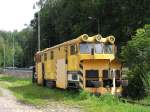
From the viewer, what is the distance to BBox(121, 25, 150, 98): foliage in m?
28.2

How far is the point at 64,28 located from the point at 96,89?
4601 centimetres

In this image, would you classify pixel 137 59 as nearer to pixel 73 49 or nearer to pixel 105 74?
pixel 105 74

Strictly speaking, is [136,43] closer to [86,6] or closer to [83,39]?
[83,39]

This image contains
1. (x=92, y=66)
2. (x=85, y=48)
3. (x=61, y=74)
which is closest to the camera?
(x=92, y=66)

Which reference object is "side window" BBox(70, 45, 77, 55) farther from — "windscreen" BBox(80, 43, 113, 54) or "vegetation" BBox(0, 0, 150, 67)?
"vegetation" BBox(0, 0, 150, 67)

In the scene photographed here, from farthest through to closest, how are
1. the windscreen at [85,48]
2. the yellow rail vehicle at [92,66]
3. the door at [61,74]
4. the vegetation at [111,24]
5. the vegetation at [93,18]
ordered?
the vegetation at [93,18]
the door at [61,74]
the vegetation at [111,24]
the windscreen at [85,48]
the yellow rail vehicle at [92,66]

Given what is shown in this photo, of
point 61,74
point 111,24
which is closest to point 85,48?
point 61,74

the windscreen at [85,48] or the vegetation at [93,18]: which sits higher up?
the vegetation at [93,18]

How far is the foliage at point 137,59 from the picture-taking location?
28.2 metres

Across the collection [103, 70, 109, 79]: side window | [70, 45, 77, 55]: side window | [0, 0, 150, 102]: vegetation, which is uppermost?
[0, 0, 150, 102]: vegetation

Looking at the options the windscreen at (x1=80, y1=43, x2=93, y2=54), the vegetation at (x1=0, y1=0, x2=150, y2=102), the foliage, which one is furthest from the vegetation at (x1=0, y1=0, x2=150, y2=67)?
the windscreen at (x1=80, y1=43, x2=93, y2=54)

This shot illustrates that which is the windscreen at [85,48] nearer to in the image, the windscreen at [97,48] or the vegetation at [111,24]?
the windscreen at [97,48]

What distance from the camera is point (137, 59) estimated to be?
94.4ft

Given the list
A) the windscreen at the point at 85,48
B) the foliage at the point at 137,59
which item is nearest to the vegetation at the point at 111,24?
the foliage at the point at 137,59
